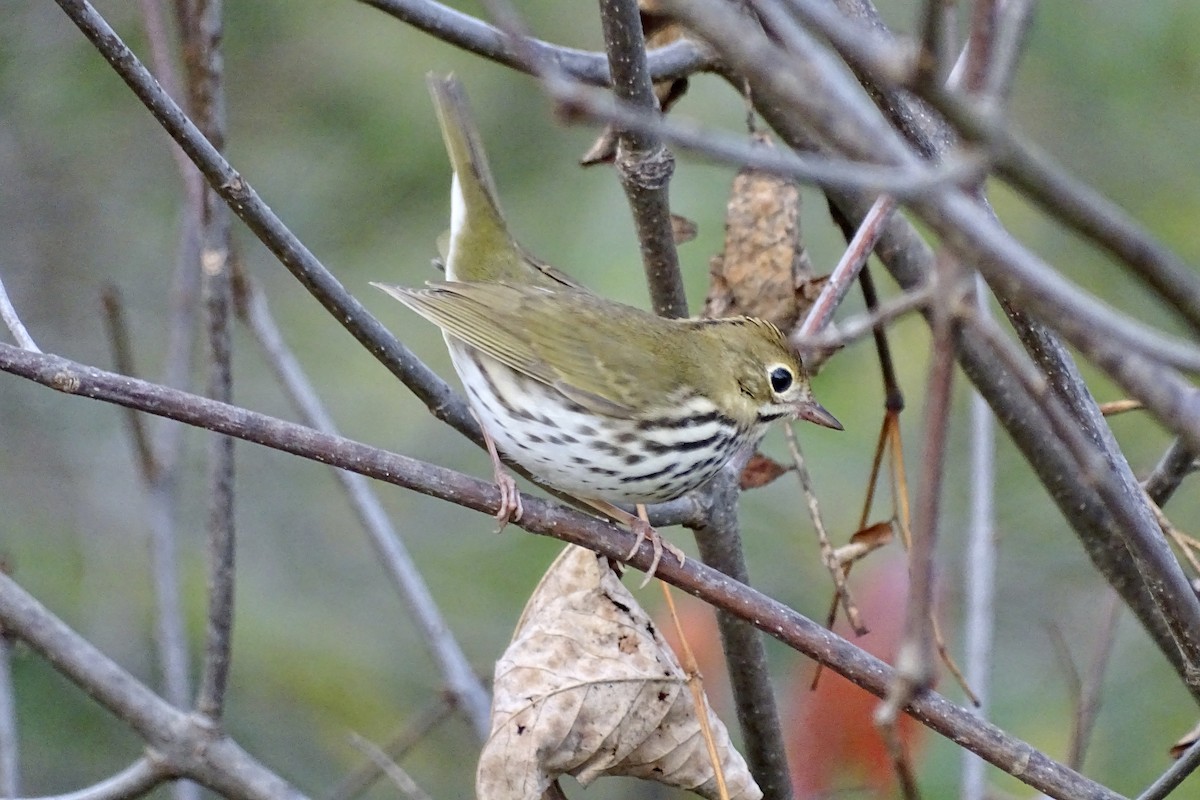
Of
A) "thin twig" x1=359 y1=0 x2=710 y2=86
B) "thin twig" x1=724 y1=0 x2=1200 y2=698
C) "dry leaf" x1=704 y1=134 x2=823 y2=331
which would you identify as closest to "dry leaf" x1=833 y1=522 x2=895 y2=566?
"thin twig" x1=724 y1=0 x2=1200 y2=698

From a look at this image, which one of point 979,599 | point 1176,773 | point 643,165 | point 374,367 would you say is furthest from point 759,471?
point 374,367

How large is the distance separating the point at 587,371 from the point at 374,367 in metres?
3.02

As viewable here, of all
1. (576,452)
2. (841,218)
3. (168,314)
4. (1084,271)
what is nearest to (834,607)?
(576,452)

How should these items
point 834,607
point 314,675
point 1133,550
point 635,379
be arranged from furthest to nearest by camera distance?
point 314,675, point 635,379, point 834,607, point 1133,550

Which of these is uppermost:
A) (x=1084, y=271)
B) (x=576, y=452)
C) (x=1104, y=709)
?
(x=1084, y=271)

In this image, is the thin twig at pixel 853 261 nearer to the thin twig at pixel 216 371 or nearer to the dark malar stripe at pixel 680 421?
the dark malar stripe at pixel 680 421

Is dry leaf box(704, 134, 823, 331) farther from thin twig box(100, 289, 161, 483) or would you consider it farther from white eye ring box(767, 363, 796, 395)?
thin twig box(100, 289, 161, 483)

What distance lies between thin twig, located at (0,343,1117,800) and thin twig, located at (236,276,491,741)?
0.85 meters

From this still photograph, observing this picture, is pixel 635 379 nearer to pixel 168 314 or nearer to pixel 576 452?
pixel 576 452

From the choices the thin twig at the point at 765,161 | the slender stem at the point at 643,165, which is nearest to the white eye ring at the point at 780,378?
the slender stem at the point at 643,165

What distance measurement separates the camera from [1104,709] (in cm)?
427

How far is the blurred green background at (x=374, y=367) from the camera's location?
14.9 feet

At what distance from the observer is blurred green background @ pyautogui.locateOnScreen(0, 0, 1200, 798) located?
14.9ft

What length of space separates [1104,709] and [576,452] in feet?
7.11
